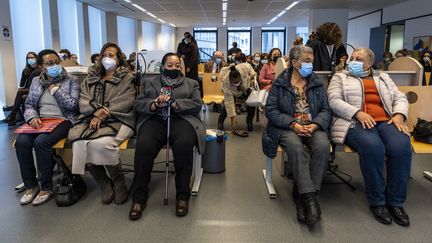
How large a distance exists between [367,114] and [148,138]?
1609 mm

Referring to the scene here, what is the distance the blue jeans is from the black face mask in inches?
57.3

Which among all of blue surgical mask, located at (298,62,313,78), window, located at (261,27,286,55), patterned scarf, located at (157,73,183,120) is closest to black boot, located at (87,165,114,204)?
patterned scarf, located at (157,73,183,120)

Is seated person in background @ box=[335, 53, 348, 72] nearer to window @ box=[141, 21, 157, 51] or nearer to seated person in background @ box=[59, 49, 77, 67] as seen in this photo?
seated person in background @ box=[59, 49, 77, 67]

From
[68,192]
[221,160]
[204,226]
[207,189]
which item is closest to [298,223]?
[204,226]

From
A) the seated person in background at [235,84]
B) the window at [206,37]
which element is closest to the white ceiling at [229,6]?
the seated person in background at [235,84]

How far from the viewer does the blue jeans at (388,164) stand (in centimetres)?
230

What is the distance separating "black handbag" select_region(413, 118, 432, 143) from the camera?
8.35 feet

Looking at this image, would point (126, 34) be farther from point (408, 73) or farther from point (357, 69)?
point (357, 69)

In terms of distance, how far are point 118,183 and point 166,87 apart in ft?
2.74

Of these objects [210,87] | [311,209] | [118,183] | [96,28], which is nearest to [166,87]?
[118,183]

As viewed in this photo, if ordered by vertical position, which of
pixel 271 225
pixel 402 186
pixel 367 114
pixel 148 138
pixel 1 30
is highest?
pixel 1 30

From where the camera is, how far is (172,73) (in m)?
2.75

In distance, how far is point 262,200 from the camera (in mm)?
2645

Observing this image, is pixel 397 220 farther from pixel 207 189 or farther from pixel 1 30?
pixel 1 30
